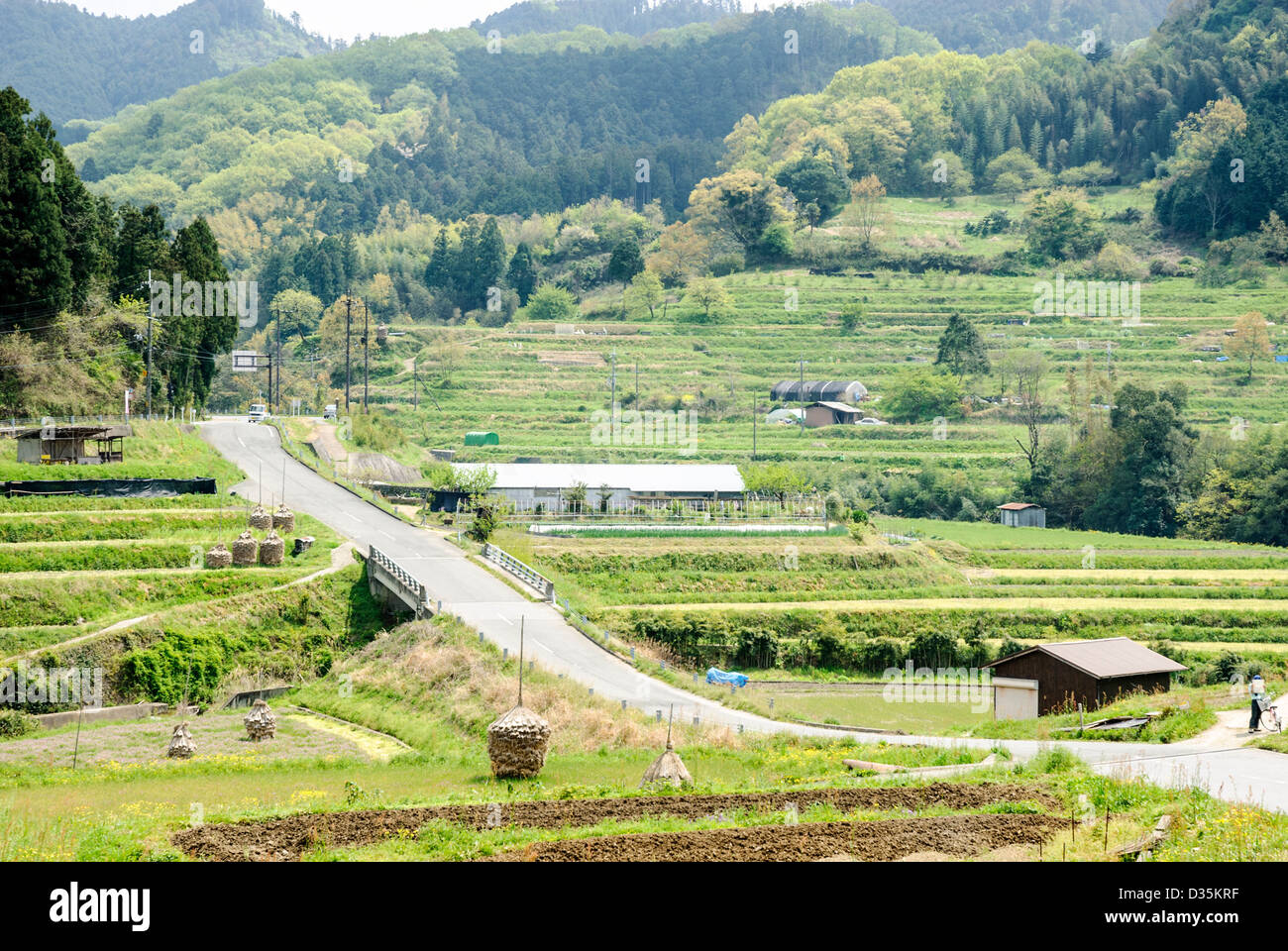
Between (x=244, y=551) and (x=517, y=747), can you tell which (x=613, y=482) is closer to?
(x=244, y=551)

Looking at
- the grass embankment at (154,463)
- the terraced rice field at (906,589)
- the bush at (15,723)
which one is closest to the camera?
the bush at (15,723)

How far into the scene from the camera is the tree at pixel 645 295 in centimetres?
12131

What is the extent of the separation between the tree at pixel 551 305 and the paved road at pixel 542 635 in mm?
61462

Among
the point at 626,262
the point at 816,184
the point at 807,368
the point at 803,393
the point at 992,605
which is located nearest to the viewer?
the point at 992,605

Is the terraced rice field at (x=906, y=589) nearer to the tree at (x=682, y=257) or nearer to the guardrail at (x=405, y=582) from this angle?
the guardrail at (x=405, y=582)

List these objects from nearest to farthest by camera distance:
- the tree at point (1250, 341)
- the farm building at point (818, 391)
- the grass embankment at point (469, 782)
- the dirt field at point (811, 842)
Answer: the dirt field at point (811, 842) → the grass embankment at point (469, 782) → the farm building at point (818, 391) → the tree at point (1250, 341)

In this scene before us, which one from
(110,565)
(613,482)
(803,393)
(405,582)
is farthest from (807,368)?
(110,565)

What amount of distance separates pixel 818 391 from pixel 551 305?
44.5m

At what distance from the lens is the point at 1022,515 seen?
74312mm

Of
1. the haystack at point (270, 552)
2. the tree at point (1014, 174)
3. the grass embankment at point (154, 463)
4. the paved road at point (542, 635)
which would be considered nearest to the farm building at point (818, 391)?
the paved road at point (542, 635)

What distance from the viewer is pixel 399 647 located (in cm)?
3456
